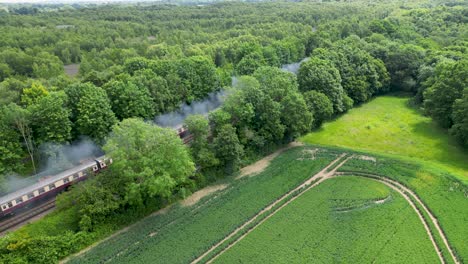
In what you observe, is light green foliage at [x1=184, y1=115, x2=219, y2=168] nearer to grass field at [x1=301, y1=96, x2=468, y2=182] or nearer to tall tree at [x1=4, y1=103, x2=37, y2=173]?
grass field at [x1=301, y1=96, x2=468, y2=182]

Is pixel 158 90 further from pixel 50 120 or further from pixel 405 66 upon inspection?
pixel 405 66

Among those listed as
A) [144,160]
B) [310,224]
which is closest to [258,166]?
[310,224]

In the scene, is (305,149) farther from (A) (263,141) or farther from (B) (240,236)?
(B) (240,236)

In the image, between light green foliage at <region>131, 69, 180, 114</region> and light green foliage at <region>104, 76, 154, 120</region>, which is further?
light green foliage at <region>131, 69, 180, 114</region>

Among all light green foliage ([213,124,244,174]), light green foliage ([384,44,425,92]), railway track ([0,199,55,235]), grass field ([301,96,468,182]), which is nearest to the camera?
railway track ([0,199,55,235])

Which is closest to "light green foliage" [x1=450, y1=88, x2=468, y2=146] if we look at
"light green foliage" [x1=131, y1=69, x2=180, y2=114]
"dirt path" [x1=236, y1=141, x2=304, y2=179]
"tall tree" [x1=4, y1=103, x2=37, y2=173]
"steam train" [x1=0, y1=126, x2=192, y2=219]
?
"dirt path" [x1=236, y1=141, x2=304, y2=179]

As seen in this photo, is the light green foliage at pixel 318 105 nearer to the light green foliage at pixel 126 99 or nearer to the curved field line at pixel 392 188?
the curved field line at pixel 392 188

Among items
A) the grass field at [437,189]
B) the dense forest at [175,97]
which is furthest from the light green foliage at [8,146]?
the grass field at [437,189]
